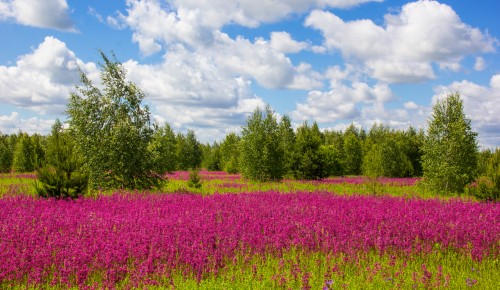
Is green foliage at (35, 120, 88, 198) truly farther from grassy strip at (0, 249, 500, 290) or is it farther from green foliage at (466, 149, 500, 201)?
green foliage at (466, 149, 500, 201)

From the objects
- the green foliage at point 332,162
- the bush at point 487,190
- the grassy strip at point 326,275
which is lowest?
the grassy strip at point 326,275

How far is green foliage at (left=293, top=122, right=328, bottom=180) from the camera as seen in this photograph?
112ft

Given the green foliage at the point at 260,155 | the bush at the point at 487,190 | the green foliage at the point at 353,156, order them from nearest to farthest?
the bush at the point at 487,190 < the green foliage at the point at 260,155 < the green foliage at the point at 353,156

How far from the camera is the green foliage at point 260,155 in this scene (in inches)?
1236

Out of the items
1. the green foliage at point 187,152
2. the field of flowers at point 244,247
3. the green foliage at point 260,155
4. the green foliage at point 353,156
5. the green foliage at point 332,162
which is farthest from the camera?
the green foliage at point 187,152

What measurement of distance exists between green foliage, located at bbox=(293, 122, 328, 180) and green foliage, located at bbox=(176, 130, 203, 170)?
35.5 metres

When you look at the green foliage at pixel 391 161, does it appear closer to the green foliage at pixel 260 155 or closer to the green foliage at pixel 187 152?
the green foliage at pixel 260 155

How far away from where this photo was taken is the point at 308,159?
3391 centimetres

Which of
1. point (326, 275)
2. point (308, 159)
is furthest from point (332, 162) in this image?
point (326, 275)

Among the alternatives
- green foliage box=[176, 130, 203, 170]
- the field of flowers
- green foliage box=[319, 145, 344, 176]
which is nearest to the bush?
the field of flowers

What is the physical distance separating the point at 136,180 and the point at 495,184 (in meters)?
14.7

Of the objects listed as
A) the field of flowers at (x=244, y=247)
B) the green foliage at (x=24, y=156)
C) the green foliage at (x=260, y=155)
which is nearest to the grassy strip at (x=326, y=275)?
the field of flowers at (x=244, y=247)

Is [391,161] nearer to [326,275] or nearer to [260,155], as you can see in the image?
[260,155]

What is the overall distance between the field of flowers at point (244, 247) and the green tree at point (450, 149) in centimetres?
1237
